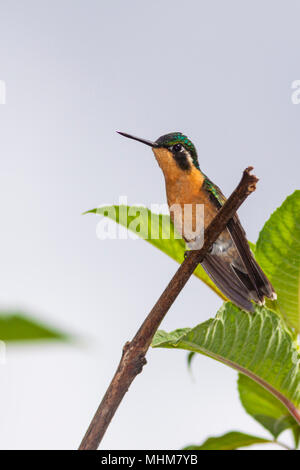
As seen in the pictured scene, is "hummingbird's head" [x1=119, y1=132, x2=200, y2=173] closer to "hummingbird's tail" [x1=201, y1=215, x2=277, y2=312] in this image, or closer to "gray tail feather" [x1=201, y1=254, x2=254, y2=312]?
"gray tail feather" [x1=201, y1=254, x2=254, y2=312]

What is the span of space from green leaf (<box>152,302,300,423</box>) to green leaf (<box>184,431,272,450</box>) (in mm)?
281

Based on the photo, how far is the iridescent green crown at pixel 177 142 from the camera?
335 centimetres

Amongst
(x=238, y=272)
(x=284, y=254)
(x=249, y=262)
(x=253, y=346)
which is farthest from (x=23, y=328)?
(x=238, y=272)

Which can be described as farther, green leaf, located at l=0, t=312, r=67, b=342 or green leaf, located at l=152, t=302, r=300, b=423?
green leaf, located at l=152, t=302, r=300, b=423

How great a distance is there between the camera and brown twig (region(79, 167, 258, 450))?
893 millimetres

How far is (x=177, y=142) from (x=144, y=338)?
2.44 metres

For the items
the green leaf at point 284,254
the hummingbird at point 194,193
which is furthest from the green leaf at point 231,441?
the hummingbird at point 194,193

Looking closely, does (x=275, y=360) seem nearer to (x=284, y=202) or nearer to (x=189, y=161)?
(x=284, y=202)

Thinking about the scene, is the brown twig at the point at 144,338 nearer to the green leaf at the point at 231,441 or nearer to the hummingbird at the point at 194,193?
the green leaf at the point at 231,441

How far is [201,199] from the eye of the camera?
3.24 meters

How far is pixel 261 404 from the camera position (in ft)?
7.52

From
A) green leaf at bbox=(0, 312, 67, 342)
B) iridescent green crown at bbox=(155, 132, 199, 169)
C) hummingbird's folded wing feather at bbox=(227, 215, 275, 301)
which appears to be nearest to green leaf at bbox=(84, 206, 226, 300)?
hummingbird's folded wing feather at bbox=(227, 215, 275, 301)

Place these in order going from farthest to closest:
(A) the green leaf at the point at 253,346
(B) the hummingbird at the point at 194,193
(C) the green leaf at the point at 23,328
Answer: (B) the hummingbird at the point at 194,193 < (A) the green leaf at the point at 253,346 < (C) the green leaf at the point at 23,328

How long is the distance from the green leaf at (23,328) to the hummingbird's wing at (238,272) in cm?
189
